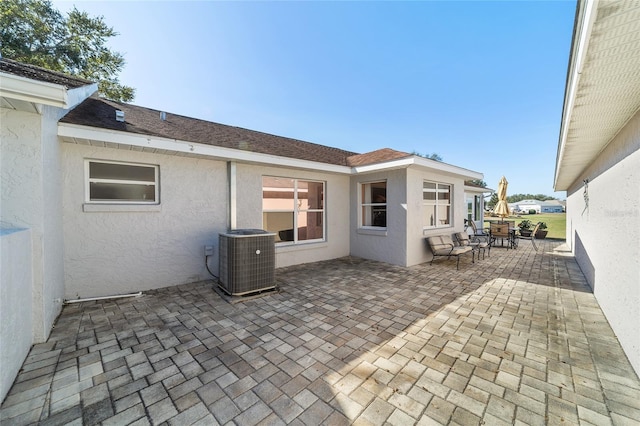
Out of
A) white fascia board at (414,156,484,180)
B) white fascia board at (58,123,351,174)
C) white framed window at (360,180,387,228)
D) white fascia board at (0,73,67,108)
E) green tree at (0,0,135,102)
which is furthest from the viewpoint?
green tree at (0,0,135,102)

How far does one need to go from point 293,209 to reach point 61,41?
16.9m

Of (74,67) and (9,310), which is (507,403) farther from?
(74,67)

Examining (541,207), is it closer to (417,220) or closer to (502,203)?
(502,203)

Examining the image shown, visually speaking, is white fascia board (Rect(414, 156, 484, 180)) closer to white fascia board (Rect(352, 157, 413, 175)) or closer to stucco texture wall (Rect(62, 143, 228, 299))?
white fascia board (Rect(352, 157, 413, 175))

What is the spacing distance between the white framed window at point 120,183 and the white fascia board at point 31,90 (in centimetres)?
241

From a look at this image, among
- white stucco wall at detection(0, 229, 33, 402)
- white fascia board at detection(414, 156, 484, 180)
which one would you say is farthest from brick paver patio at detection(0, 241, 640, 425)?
white fascia board at detection(414, 156, 484, 180)

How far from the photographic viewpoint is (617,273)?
347 cm

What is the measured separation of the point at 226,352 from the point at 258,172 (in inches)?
183

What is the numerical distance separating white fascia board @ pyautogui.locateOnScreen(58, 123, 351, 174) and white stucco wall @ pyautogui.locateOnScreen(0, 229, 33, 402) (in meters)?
2.02

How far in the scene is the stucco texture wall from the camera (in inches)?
174

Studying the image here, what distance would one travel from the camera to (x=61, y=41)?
1277 cm

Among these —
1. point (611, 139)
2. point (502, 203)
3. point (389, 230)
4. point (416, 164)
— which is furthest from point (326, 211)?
point (502, 203)

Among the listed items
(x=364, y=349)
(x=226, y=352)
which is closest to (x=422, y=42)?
(x=364, y=349)

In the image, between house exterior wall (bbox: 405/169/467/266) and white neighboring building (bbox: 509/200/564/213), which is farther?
white neighboring building (bbox: 509/200/564/213)
